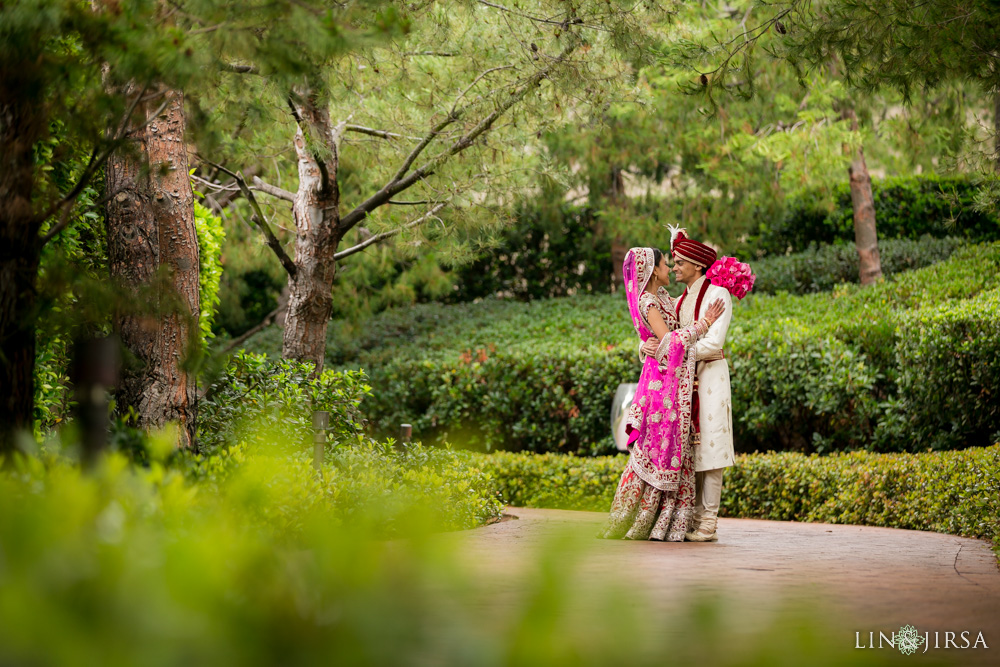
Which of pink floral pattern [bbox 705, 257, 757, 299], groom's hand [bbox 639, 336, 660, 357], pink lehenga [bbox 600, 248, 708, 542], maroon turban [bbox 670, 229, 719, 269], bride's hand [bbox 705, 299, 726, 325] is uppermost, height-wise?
maroon turban [bbox 670, 229, 719, 269]

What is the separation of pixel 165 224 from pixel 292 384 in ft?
5.99

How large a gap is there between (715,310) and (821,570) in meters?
1.97

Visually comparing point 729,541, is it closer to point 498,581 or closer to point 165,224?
point 165,224

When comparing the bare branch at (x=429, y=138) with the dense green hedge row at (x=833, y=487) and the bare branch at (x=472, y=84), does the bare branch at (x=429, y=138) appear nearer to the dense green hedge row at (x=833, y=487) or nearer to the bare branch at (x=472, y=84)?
the bare branch at (x=472, y=84)

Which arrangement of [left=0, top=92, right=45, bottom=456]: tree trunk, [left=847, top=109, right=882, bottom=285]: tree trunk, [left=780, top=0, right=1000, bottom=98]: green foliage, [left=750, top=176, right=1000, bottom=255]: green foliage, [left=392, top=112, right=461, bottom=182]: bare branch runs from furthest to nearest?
[left=750, top=176, right=1000, bottom=255]: green foliage
[left=847, top=109, right=882, bottom=285]: tree trunk
[left=392, top=112, right=461, bottom=182]: bare branch
[left=780, top=0, right=1000, bottom=98]: green foliage
[left=0, top=92, right=45, bottom=456]: tree trunk

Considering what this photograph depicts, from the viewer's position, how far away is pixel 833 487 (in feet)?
24.9

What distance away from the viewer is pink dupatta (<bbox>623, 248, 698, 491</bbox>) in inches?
221

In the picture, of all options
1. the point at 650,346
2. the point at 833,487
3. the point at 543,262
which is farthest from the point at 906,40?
the point at 543,262

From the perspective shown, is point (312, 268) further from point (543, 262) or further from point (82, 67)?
point (543, 262)

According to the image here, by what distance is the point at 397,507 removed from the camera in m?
1.23

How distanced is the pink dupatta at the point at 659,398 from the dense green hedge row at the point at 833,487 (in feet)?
6.29

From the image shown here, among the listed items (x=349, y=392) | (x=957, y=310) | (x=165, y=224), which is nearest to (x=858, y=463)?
(x=957, y=310)

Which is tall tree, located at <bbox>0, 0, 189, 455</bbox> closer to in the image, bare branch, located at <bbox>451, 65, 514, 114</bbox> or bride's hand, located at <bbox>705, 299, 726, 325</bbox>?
bride's hand, located at <bbox>705, 299, 726, 325</bbox>

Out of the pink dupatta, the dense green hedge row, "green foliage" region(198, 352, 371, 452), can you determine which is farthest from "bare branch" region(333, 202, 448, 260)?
the pink dupatta
